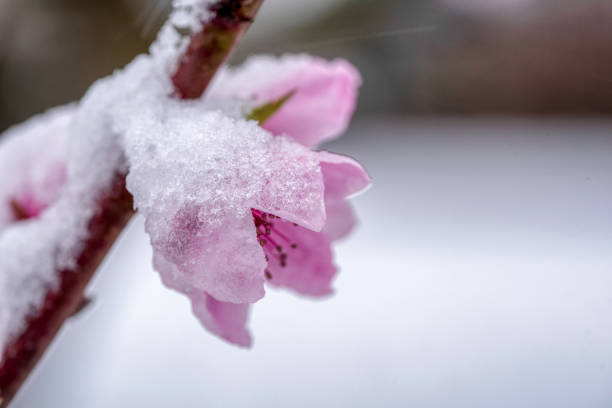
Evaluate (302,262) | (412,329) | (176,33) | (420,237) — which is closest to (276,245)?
(302,262)

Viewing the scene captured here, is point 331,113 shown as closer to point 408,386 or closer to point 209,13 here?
point 209,13

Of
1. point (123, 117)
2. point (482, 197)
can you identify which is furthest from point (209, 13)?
point (482, 197)

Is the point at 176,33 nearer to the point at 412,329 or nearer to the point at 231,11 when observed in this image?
the point at 231,11

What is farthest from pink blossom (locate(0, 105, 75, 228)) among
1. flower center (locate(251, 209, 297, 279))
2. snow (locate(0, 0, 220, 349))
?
flower center (locate(251, 209, 297, 279))

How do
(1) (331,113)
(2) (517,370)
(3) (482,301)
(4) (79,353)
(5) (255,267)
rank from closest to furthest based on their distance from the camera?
(5) (255,267) < (1) (331,113) < (2) (517,370) < (3) (482,301) < (4) (79,353)

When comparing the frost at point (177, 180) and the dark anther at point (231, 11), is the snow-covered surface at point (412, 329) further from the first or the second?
the dark anther at point (231, 11)
